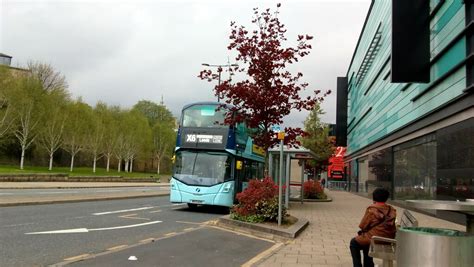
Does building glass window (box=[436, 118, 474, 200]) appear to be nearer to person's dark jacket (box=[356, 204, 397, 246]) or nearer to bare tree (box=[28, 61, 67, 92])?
person's dark jacket (box=[356, 204, 397, 246])

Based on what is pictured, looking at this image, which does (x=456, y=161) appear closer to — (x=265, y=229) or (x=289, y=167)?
(x=289, y=167)

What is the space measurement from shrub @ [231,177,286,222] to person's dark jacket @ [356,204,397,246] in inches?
253

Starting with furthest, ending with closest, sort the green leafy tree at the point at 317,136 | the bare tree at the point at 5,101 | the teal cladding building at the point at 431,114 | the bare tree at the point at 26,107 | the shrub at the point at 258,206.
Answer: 1. the bare tree at the point at 26,107
2. the bare tree at the point at 5,101
3. the green leafy tree at the point at 317,136
4. the teal cladding building at the point at 431,114
5. the shrub at the point at 258,206

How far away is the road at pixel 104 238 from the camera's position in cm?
838

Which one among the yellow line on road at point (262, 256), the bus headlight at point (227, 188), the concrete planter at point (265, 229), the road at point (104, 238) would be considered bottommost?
the road at point (104, 238)

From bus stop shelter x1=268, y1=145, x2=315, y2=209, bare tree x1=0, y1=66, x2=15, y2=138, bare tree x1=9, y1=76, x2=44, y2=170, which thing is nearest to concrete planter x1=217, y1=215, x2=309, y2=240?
bus stop shelter x1=268, y1=145, x2=315, y2=209

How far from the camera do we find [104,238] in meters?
10.8

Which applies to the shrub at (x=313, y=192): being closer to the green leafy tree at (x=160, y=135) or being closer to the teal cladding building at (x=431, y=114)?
the teal cladding building at (x=431, y=114)

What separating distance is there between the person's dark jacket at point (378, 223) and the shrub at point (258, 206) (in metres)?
6.42

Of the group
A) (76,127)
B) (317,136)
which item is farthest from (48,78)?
(317,136)

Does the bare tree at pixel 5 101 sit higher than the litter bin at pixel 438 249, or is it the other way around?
the bare tree at pixel 5 101

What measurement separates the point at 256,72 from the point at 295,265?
25.6 feet

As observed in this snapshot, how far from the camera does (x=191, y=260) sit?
8.24 metres

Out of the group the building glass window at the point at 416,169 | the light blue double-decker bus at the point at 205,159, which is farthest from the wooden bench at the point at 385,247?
the building glass window at the point at 416,169
